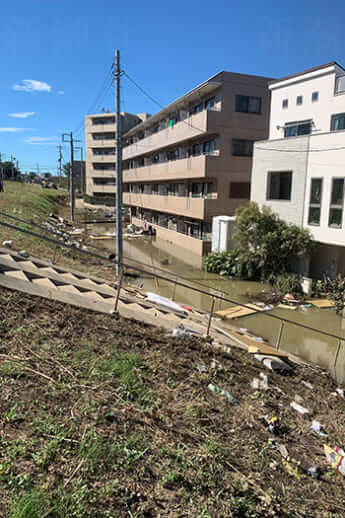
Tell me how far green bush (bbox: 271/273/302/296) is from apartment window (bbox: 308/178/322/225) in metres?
2.49

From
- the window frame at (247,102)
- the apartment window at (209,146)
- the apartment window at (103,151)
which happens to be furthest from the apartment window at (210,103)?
the apartment window at (103,151)

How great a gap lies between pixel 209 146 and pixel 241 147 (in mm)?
2204

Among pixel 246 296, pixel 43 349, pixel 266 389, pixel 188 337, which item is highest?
pixel 43 349

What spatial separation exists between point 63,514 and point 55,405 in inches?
45.2

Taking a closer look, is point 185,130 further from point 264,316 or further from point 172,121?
point 264,316

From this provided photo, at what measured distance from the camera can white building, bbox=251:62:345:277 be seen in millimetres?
13352

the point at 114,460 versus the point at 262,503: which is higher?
the point at 114,460

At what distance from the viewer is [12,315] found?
4.93 meters

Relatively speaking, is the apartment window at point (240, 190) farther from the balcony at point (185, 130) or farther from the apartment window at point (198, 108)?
the apartment window at point (198, 108)

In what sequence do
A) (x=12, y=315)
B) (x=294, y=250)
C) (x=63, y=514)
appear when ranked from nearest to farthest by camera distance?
1. (x=63, y=514)
2. (x=12, y=315)
3. (x=294, y=250)

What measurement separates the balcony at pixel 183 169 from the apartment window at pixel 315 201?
8133 mm

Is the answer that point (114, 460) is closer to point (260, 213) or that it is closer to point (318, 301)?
point (318, 301)

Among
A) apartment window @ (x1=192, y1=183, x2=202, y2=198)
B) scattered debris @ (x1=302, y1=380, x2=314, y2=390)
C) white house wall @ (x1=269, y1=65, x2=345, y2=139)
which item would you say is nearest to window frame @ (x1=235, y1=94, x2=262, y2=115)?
white house wall @ (x1=269, y1=65, x2=345, y2=139)

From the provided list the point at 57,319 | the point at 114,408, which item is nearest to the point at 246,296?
the point at 57,319
